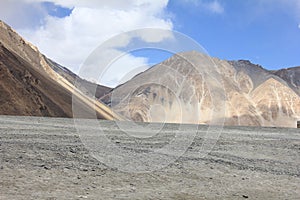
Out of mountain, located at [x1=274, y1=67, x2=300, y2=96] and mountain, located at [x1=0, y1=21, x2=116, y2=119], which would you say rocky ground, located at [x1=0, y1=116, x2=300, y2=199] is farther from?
mountain, located at [x1=274, y1=67, x2=300, y2=96]

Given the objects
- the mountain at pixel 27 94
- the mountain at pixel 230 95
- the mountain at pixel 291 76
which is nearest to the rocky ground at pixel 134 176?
the mountain at pixel 230 95

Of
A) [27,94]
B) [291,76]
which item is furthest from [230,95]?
[27,94]

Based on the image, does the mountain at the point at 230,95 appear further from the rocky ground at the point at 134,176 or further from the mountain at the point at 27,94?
the mountain at the point at 27,94

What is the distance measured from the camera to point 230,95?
324 feet

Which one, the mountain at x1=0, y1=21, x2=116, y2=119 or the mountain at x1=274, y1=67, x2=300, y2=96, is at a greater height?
the mountain at x1=274, y1=67, x2=300, y2=96

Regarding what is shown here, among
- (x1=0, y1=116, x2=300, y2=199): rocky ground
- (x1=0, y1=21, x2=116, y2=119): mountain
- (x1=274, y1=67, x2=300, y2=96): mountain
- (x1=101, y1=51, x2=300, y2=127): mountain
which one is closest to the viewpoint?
(x1=0, y1=116, x2=300, y2=199): rocky ground

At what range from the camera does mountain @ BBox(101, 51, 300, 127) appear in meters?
7.43

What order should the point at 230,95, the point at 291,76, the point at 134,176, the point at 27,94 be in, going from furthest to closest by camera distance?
the point at 291,76 < the point at 230,95 < the point at 27,94 < the point at 134,176

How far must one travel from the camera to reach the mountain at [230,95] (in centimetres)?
743

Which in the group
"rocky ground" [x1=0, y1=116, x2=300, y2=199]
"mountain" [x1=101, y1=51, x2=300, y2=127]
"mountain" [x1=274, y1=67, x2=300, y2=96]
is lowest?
"rocky ground" [x1=0, y1=116, x2=300, y2=199]

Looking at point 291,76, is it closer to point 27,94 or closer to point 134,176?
point 27,94

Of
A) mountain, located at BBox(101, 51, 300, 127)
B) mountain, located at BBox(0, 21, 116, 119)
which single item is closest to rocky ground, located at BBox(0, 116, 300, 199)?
mountain, located at BBox(101, 51, 300, 127)

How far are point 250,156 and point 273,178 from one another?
293cm

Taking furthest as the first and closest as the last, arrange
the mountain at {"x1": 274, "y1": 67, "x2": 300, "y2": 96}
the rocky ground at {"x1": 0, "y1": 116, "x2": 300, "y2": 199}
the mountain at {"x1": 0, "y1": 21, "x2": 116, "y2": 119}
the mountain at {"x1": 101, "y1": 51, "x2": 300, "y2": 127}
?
the mountain at {"x1": 274, "y1": 67, "x2": 300, "y2": 96}
the mountain at {"x1": 0, "y1": 21, "x2": 116, "y2": 119}
the mountain at {"x1": 101, "y1": 51, "x2": 300, "y2": 127}
the rocky ground at {"x1": 0, "y1": 116, "x2": 300, "y2": 199}
